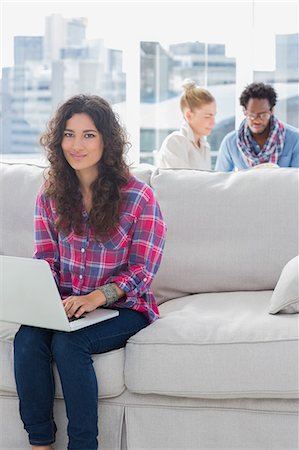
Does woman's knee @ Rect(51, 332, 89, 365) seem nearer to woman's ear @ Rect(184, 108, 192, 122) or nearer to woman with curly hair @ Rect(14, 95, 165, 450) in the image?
woman with curly hair @ Rect(14, 95, 165, 450)

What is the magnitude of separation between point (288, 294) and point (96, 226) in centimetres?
60

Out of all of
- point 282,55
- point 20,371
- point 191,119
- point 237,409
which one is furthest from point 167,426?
point 282,55

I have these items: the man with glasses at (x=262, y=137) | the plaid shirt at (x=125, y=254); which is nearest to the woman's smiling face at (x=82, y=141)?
the plaid shirt at (x=125, y=254)

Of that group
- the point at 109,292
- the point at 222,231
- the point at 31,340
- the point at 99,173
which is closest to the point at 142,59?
the point at 222,231

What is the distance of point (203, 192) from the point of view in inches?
111

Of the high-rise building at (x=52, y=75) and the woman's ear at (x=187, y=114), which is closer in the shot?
the woman's ear at (x=187, y=114)

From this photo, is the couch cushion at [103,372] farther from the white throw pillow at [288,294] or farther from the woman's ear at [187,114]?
the woman's ear at [187,114]

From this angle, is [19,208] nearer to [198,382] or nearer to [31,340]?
[31,340]

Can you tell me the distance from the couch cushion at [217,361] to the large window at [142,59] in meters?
3.46

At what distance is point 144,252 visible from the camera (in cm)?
242

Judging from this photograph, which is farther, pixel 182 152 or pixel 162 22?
pixel 162 22

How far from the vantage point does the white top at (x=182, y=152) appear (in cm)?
409

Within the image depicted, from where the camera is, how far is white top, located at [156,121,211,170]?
13.4 feet

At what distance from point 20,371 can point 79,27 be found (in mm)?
3933
